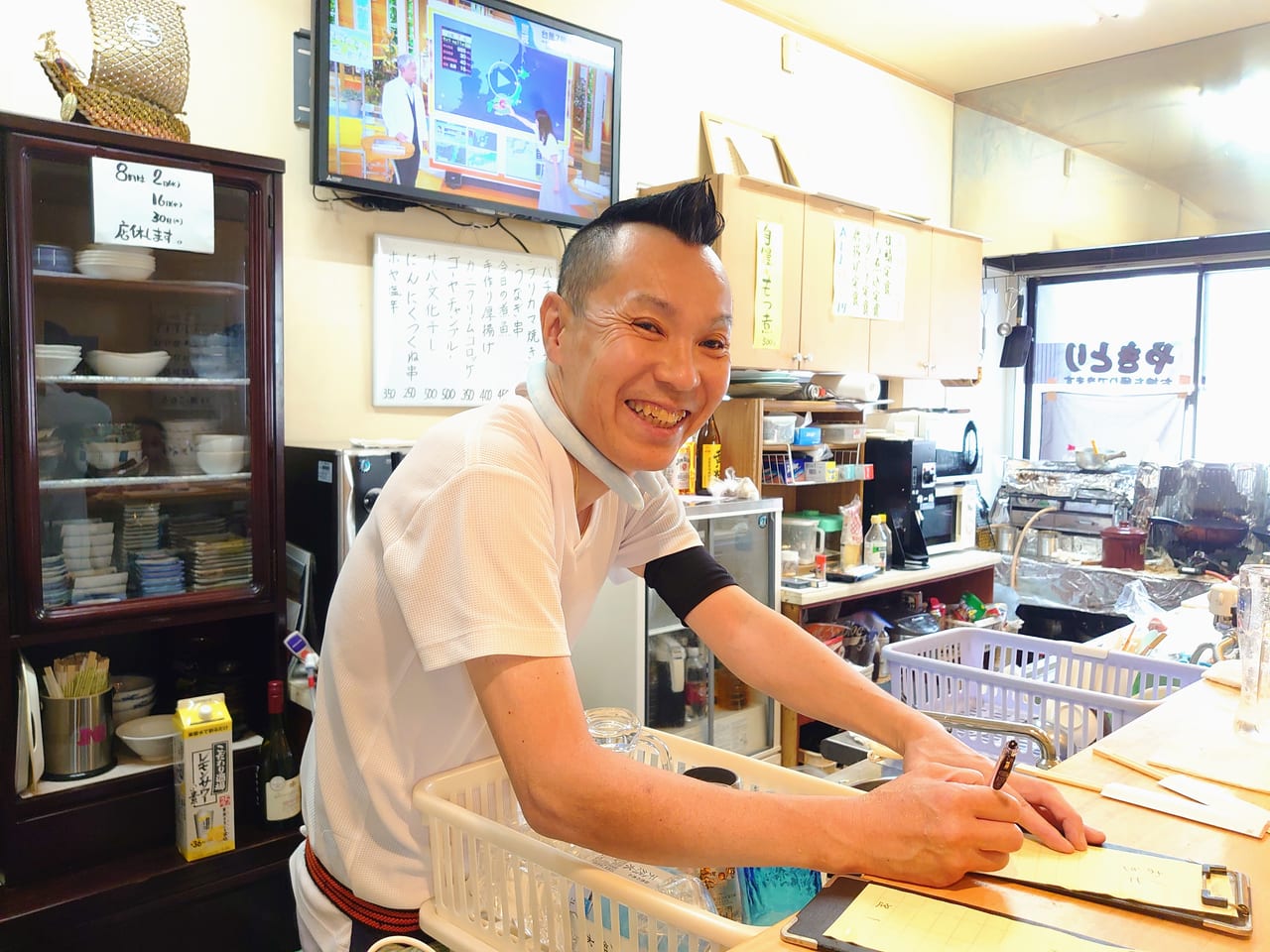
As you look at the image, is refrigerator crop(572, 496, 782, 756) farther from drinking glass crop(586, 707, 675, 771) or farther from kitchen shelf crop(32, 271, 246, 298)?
drinking glass crop(586, 707, 675, 771)

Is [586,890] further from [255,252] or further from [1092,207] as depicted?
[1092,207]

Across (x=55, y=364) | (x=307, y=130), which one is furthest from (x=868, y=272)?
(x=55, y=364)

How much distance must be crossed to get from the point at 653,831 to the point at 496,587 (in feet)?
0.90

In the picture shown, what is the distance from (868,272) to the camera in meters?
3.89

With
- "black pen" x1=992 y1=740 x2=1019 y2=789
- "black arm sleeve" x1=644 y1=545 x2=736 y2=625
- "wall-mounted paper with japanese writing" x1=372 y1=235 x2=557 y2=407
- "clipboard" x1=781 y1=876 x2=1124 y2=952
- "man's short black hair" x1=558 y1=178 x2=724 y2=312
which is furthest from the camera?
"wall-mounted paper with japanese writing" x1=372 y1=235 x2=557 y2=407

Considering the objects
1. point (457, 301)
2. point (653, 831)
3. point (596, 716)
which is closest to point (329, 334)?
point (457, 301)

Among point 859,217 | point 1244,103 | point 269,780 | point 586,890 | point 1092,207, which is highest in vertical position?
point 1244,103

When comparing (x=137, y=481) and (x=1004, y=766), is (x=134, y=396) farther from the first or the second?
(x=1004, y=766)

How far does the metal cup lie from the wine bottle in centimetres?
37

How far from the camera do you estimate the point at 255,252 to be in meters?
2.31

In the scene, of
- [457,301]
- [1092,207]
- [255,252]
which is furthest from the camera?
[1092,207]

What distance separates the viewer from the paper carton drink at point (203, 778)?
219 cm

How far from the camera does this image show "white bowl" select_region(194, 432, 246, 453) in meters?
2.34

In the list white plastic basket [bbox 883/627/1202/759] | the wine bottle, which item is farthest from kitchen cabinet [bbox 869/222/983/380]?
the wine bottle
